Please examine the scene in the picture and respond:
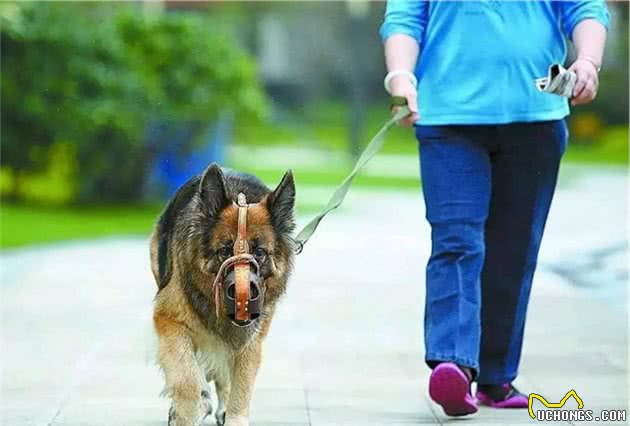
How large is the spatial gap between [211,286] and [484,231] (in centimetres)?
147

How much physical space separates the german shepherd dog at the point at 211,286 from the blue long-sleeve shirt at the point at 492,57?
0.88m

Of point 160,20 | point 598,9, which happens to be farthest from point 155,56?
point 598,9

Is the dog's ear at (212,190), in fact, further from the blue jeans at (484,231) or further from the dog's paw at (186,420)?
the blue jeans at (484,231)

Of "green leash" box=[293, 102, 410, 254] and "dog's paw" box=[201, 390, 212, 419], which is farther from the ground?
"green leash" box=[293, 102, 410, 254]

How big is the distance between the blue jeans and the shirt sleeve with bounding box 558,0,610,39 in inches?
17.3

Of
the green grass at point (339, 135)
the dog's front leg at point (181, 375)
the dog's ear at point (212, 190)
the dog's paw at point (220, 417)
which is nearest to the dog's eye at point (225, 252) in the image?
the dog's ear at point (212, 190)

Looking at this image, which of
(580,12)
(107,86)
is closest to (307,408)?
Result: (580,12)

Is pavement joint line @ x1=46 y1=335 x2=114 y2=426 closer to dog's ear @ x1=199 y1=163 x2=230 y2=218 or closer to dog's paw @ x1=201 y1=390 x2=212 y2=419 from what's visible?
dog's paw @ x1=201 y1=390 x2=212 y2=419

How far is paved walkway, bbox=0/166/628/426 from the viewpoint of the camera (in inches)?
246

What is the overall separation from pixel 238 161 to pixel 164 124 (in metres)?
8.48

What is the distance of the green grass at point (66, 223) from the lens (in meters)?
14.0

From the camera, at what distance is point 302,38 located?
3259 centimetres

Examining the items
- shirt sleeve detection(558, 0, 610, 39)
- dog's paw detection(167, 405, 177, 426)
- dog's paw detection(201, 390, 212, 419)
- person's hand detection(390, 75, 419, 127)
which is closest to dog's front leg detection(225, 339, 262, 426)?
dog's paw detection(201, 390, 212, 419)

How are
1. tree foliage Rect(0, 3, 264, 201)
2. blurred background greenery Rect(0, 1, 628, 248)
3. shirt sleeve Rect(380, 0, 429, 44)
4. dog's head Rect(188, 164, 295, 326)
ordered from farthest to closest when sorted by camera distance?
tree foliage Rect(0, 3, 264, 201) < blurred background greenery Rect(0, 1, 628, 248) < shirt sleeve Rect(380, 0, 429, 44) < dog's head Rect(188, 164, 295, 326)
